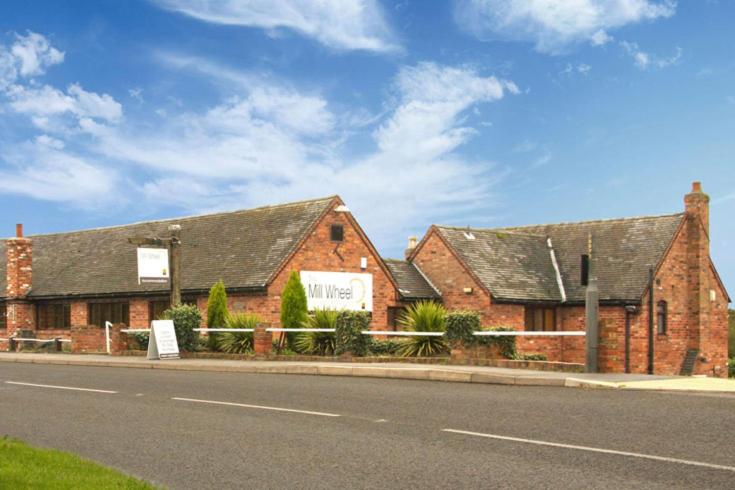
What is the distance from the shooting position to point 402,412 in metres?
12.1

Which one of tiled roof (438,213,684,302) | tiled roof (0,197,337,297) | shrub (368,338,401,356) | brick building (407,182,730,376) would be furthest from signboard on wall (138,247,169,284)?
tiled roof (438,213,684,302)

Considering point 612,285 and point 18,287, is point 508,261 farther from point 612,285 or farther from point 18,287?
point 18,287

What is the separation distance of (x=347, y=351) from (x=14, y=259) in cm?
2421

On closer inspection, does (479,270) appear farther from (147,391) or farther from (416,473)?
(416,473)

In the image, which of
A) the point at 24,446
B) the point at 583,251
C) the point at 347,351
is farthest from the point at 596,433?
the point at 583,251

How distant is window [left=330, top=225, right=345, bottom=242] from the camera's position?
36125 mm

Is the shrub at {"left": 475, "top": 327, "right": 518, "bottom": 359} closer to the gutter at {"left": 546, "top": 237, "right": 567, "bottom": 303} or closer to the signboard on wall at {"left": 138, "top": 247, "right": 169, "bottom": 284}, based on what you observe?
the signboard on wall at {"left": 138, "top": 247, "right": 169, "bottom": 284}

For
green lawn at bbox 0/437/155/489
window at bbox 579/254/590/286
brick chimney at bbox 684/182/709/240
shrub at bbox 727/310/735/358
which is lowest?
shrub at bbox 727/310/735/358

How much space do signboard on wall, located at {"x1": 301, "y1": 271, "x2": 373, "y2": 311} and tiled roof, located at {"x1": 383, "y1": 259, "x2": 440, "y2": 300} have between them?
1907 millimetres

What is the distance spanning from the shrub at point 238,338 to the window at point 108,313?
11.2m

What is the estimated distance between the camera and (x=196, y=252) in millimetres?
38500

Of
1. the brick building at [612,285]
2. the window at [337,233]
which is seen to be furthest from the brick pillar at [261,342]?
the brick building at [612,285]

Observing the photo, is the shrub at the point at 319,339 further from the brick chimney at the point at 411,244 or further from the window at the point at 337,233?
the brick chimney at the point at 411,244

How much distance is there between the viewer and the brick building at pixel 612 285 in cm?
3650
